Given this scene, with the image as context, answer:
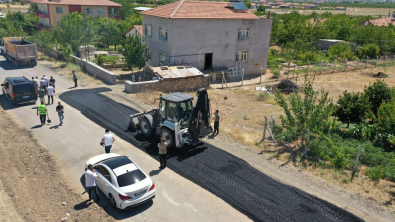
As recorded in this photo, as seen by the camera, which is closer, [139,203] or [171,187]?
[139,203]

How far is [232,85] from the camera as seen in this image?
30.7 meters

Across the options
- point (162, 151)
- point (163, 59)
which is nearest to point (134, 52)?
point (163, 59)

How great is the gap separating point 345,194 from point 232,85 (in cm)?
1973

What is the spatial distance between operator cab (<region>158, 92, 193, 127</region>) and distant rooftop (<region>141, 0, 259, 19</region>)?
50.5ft

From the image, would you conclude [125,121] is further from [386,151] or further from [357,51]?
[357,51]

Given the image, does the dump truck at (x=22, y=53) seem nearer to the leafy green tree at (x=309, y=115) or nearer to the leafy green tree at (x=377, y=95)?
the leafy green tree at (x=309, y=115)

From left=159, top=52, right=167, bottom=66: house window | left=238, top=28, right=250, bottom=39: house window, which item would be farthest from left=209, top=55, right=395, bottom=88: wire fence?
left=159, top=52, right=167, bottom=66: house window

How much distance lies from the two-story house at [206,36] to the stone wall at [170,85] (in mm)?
3728

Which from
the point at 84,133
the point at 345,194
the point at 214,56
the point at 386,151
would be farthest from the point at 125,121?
the point at 214,56

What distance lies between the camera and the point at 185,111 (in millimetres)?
15016

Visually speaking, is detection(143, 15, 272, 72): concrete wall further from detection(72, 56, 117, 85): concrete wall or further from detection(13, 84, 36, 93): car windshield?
detection(13, 84, 36, 93): car windshield

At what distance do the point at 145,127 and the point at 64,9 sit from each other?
49.4 metres

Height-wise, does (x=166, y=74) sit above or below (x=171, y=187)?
above

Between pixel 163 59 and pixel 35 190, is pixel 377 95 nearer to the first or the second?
pixel 163 59
